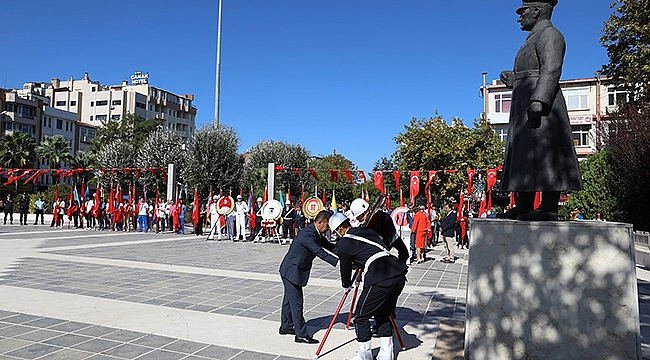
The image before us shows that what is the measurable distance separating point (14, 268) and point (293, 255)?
812 centimetres

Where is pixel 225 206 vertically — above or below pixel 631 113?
below

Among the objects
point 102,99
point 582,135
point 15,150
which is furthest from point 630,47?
point 102,99

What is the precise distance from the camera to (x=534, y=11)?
15.4 feet

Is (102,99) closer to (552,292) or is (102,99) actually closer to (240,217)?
(240,217)

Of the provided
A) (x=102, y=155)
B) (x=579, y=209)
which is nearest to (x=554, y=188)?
(x=579, y=209)

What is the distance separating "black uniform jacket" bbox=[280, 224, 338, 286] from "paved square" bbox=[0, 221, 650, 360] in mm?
760

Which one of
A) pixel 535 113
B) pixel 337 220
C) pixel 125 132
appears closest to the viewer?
pixel 535 113

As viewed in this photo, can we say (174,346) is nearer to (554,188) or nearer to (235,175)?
(554,188)

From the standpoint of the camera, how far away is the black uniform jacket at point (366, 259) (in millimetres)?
4617

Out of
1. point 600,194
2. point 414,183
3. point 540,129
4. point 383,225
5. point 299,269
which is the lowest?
point 299,269

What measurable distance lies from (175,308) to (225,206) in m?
14.5

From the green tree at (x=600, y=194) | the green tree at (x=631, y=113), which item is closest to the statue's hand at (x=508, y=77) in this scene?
the green tree at (x=631, y=113)

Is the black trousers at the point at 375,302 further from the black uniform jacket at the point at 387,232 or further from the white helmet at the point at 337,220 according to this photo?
the white helmet at the point at 337,220

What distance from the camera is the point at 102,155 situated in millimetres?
43875
